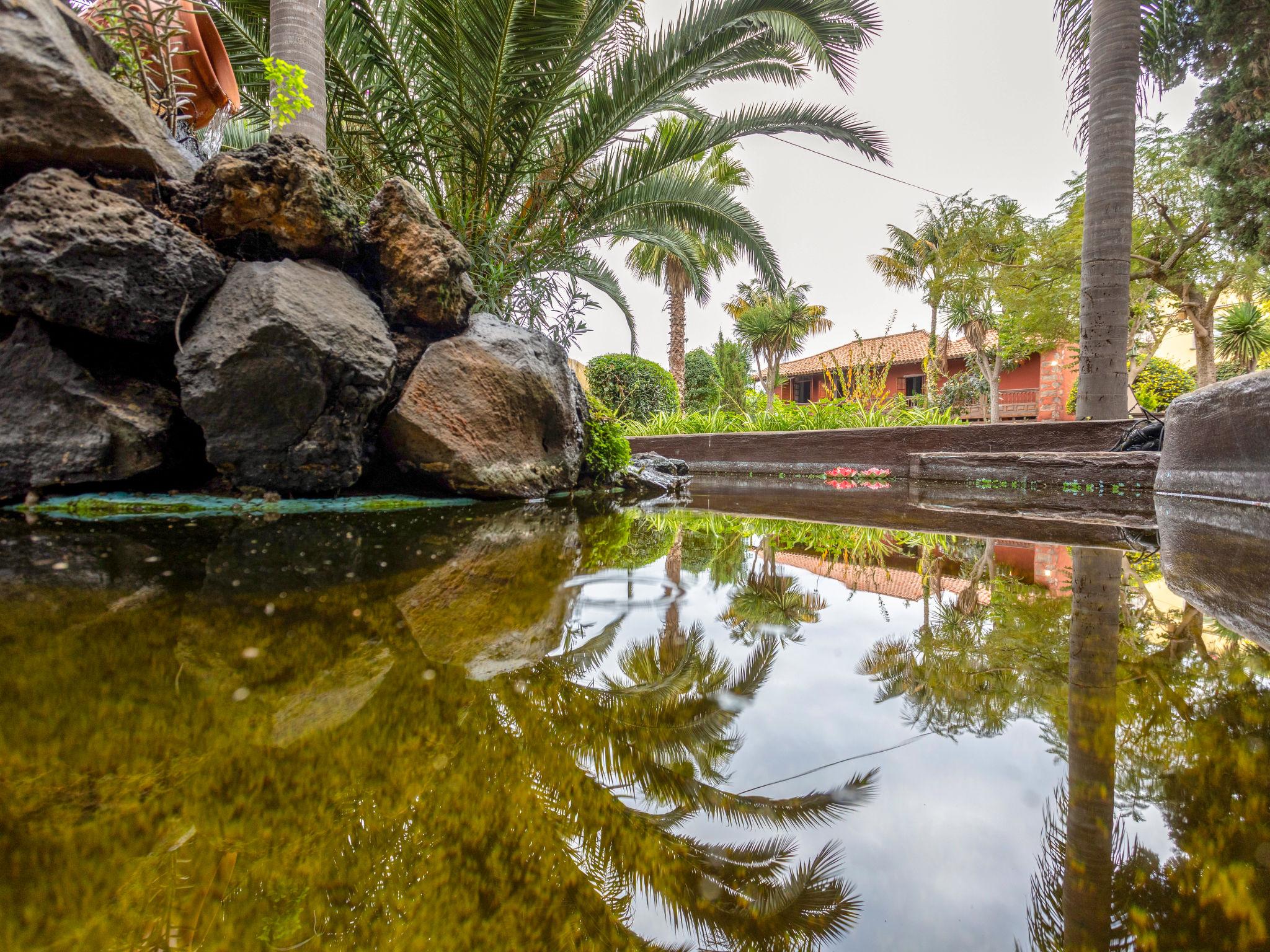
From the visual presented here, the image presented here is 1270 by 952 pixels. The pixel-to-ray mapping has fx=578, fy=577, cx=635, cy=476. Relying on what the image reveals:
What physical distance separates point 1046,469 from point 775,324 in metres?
22.1

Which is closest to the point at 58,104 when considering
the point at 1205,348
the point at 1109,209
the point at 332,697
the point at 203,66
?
the point at 203,66

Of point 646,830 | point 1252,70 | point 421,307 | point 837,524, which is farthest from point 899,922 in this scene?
point 1252,70

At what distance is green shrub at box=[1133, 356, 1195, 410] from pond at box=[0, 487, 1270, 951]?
68.7 ft

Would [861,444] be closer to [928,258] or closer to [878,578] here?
[878,578]

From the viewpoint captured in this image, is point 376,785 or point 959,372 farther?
point 959,372

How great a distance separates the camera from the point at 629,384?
519 inches

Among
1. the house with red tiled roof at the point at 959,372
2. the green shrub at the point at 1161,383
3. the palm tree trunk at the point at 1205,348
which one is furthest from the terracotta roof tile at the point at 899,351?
the palm tree trunk at the point at 1205,348

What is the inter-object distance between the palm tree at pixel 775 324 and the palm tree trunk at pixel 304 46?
21048 mm

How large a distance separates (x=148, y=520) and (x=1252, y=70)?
1305cm

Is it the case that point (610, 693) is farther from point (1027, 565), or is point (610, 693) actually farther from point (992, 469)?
point (992, 469)

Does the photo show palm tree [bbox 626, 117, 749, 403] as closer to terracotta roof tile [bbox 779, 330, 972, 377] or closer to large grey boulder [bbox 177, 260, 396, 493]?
terracotta roof tile [bbox 779, 330, 972, 377]

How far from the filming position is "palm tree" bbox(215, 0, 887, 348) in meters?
4.30

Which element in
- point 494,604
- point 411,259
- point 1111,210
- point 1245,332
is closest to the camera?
point 494,604

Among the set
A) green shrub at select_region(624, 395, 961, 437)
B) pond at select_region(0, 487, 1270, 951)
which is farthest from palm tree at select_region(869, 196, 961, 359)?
pond at select_region(0, 487, 1270, 951)
